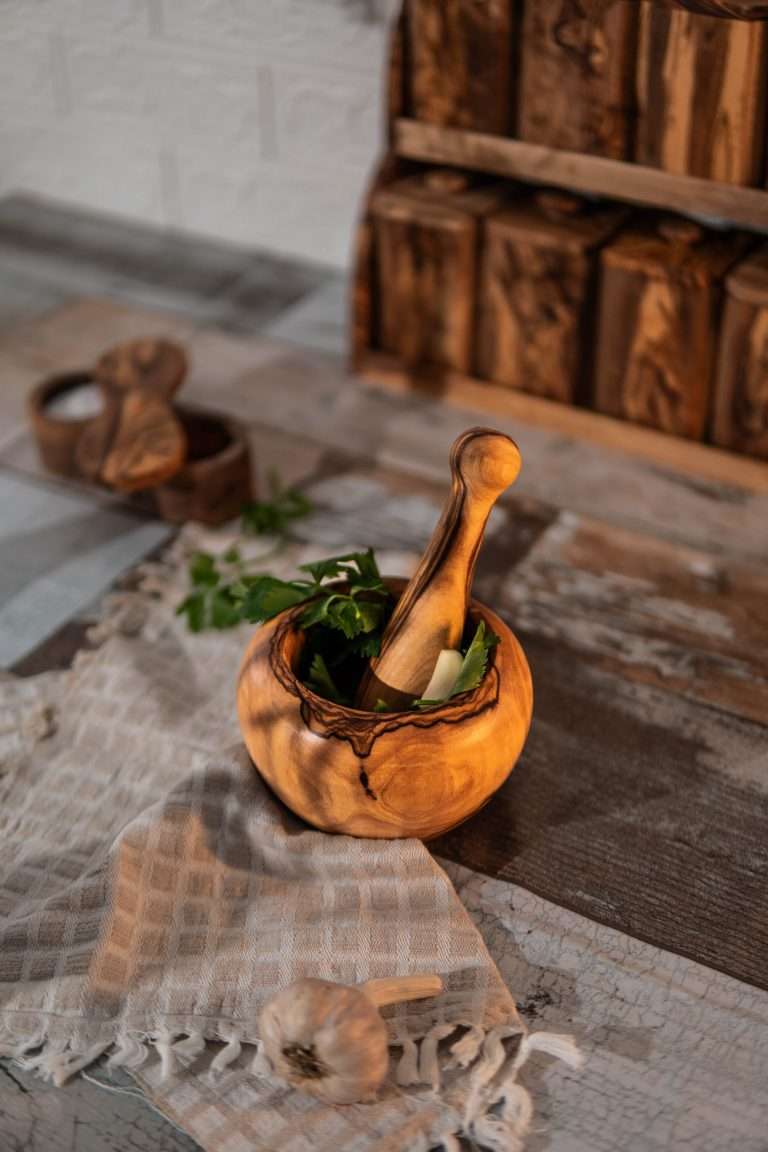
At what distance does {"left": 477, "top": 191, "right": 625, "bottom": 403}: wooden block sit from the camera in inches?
57.4

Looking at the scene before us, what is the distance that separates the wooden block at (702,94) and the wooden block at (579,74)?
22 millimetres

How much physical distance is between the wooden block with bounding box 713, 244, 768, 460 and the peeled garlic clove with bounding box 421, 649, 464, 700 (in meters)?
0.63

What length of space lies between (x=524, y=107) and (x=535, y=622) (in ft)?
1.94

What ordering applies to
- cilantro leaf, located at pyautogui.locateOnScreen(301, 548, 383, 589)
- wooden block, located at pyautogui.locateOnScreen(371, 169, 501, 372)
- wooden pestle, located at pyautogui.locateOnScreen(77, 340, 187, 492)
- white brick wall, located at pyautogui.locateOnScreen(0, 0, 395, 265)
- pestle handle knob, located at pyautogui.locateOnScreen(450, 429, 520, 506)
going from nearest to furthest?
1. pestle handle knob, located at pyautogui.locateOnScreen(450, 429, 520, 506)
2. cilantro leaf, located at pyautogui.locateOnScreen(301, 548, 383, 589)
3. wooden pestle, located at pyautogui.locateOnScreen(77, 340, 187, 492)
4. wooden block, located at pyautogui.locateOnScreen(371, 169, 501, 372)
5. white brick wall, located at pyautogui.locateOnScreen(0, 0, 395, 265)

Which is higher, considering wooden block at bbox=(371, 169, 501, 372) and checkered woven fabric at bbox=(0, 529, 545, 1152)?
wooden block at bbox=(371, 169, 501, 372)

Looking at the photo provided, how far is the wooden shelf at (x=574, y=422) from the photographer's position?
1457 millimetres

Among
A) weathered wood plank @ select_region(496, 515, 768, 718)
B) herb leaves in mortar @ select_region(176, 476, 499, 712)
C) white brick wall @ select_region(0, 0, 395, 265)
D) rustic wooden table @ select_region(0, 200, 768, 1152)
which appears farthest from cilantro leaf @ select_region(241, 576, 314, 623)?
→ white brick wall @ select_region(0, 0, 395, 265)

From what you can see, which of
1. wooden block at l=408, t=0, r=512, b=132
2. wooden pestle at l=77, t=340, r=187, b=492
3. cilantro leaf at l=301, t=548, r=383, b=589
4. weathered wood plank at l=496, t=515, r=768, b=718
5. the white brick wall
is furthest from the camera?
the white brick wall

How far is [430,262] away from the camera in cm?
155

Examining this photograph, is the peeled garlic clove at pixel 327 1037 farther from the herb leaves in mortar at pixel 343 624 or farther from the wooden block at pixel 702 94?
the wooden block at pixel 702 94

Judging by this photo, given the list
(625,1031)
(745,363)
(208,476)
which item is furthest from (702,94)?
(625,1031)

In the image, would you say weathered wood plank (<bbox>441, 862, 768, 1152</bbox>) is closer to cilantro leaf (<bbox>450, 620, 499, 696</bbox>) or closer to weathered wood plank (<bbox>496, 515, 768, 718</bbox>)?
cilantro leaf (<bbox>450, 620, 499, 696</bbox>)

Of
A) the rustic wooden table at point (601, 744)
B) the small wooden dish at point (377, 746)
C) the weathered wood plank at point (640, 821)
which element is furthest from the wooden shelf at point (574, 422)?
the small wooden dish at point (377, 746)

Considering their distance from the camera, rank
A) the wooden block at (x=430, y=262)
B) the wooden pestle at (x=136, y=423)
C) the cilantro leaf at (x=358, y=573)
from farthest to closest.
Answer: the wooden block at (x=430, y=262) → the wooden pestle at (x=136, y=423) → the cilantro leaf at (x=358, y=573)
